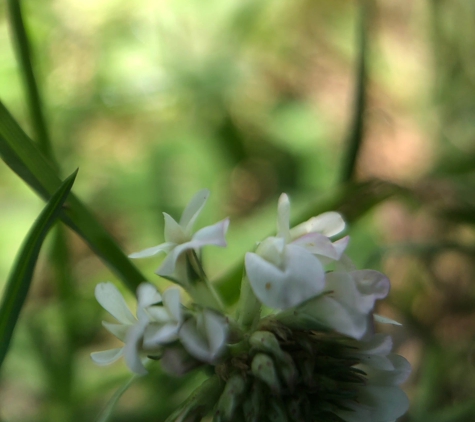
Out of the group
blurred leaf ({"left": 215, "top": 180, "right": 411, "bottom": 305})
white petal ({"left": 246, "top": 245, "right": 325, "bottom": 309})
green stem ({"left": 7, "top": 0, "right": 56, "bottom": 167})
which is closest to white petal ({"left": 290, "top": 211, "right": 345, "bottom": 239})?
white petal ({"left": 246, "top": 245, "right": 325, "bottom": 309})

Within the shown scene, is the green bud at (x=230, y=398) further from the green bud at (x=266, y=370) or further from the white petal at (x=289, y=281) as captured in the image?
the white petal at (x=289, y=281)

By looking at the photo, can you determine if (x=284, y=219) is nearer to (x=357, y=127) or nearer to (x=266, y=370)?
(x=266, y=370)

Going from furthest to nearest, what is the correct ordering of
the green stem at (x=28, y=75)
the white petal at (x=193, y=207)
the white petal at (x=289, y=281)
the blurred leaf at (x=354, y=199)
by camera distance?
the blurred leaf at (x=354, y=199)
the green stem at (x=28, y=75)
the white petal at (x=193, y=207)
the white petal at (x=289, y=281)

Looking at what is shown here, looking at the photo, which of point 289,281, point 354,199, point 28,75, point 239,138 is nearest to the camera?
point 289,281

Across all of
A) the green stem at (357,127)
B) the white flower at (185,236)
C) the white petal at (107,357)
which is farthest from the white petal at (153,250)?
the green stem at (357,127)

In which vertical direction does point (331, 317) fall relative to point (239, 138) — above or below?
above

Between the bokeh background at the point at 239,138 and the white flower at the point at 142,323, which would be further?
the bokeh background at the point at 239,138

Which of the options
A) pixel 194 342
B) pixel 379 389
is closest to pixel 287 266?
pixel 194 342

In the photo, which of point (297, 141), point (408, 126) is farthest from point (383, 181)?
point (408, 126)
